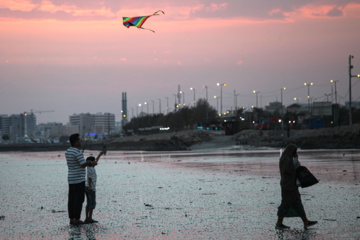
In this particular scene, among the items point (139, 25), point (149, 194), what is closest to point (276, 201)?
point (149, 194)

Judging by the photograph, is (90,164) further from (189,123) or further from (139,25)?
(189,123)

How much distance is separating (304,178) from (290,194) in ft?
1.29

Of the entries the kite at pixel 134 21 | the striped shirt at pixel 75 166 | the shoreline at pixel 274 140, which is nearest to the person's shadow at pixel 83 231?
the striped shirt at pixel 75 166

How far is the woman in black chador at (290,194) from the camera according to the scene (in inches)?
412

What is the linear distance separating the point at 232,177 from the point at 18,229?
13.6m

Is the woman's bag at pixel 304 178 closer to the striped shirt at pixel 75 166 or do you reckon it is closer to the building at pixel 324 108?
the striped shirt at pixel 75 166

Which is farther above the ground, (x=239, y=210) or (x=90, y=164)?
(x=90, y=164)

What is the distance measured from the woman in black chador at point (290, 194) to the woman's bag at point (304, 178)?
0.08m

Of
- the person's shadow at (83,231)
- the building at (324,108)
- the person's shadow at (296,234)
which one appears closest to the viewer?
the person's shadow at (296,234)

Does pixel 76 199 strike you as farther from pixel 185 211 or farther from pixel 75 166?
pixel 185 211

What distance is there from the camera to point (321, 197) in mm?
15227

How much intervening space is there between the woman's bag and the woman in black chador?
77 mm

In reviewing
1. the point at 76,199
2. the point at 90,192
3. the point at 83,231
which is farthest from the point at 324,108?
the point at 83,231

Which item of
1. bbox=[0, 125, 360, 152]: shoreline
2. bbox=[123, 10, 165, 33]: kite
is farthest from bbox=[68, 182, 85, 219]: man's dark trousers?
bbox=[0, 125, 360, 152]: shoreline
